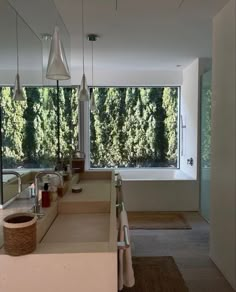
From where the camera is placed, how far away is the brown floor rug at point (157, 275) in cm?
263

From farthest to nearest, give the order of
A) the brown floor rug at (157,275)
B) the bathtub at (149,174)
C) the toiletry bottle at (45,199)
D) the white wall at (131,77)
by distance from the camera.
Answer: the bathtub at (149,174)
the white wall at (131,77)
the brown floor rug at (157,275)
the toiletry bottle at (45,199)

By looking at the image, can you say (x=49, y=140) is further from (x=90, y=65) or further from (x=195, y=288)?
(x=90, y=65)

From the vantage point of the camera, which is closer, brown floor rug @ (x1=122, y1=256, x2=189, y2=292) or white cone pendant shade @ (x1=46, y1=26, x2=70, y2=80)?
white cone pendant shade @ (x1=46, y1=26, x2=70, y2=80)

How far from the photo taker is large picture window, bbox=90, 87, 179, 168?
580 centimetres

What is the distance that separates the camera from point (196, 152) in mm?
4934

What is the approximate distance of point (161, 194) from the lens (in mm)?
5082

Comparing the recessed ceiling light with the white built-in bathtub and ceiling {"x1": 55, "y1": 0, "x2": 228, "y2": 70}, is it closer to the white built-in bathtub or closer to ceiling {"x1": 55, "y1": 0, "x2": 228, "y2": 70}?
ceiling {"x1": 55, "y1": 0, "x2": 228, "y2": 70}

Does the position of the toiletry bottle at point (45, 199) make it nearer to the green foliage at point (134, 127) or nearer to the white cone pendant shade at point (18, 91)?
the white cone pendant shade at point (18, 91)

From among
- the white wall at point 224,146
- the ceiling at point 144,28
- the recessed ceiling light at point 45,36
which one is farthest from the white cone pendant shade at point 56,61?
the white wall at point 224,146

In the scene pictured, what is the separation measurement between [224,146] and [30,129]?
5.64 ft

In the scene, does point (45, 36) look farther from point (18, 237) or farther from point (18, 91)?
point (18, 237)

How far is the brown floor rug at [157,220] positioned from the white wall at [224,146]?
124cm

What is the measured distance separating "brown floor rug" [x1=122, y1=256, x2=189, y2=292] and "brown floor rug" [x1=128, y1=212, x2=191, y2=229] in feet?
3.52

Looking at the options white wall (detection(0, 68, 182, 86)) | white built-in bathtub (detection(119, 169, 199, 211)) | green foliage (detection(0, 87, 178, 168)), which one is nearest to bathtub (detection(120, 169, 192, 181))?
green foliage (detection(0, 87, 178, 168))
